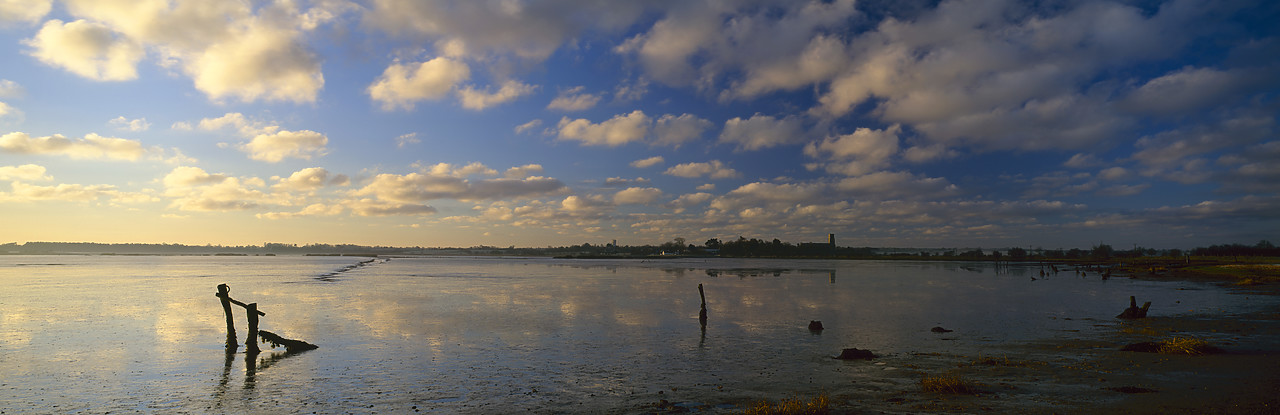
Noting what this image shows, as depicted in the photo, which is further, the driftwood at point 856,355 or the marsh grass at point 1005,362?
the driftwood at point 856,355

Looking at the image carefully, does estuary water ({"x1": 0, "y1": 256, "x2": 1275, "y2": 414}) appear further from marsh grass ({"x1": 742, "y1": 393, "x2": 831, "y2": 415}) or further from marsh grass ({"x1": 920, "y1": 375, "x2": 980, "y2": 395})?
marsh grass ({"x1": 742, "y1": 393, "x2": 831, "y2": 415})

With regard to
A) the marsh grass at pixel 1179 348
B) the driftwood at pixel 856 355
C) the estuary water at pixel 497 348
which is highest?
the marsh grass at pixel 1179 348

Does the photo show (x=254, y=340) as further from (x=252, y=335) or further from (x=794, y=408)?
(x=794, y=408)

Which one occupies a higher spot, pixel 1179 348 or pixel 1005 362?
pixel 1179 348

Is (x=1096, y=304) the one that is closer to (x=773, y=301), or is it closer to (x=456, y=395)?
(x=773, y=301)

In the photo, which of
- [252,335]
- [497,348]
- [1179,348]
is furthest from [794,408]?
[252,335]

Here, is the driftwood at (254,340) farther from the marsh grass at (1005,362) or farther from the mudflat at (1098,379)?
the marsh grass at (1005,362)

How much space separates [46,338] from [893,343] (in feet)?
115

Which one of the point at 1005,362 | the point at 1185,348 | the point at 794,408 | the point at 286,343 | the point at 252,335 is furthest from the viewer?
the point at 252,335

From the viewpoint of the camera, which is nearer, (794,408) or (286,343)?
(794,408)

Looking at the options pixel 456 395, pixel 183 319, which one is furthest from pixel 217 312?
pixel 456 395

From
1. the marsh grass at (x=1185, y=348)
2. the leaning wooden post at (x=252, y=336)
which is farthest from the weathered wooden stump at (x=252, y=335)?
the marsh grass at (x=1185, y=348)

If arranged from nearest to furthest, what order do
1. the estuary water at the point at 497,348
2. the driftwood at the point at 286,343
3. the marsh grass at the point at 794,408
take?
the marsh grass at the point at 794,408, the estuary water at the point at 497,348, the driftwood at the point at 286,343

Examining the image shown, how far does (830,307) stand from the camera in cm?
4231
